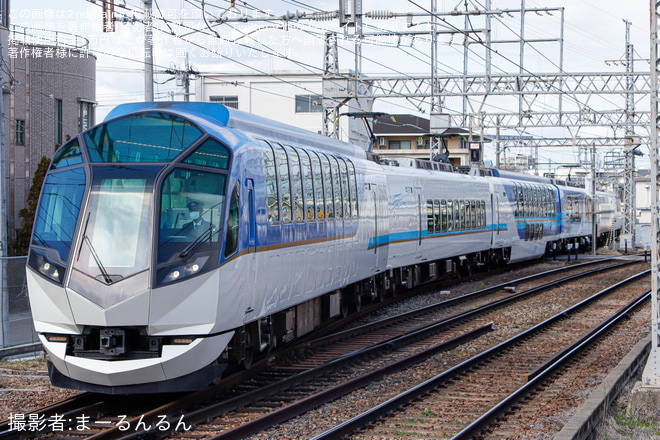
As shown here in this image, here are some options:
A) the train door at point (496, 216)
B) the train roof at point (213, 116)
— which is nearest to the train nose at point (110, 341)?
the train roof at point (213, 116)

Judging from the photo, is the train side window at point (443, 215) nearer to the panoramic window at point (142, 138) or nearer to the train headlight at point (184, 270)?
the panoramic window at point (142, 138)

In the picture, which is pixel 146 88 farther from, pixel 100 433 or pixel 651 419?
pixel 651 419

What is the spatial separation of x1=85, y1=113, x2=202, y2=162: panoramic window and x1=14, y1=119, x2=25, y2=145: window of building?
71.1 ft

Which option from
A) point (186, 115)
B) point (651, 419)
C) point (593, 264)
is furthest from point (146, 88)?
point (593, 264)

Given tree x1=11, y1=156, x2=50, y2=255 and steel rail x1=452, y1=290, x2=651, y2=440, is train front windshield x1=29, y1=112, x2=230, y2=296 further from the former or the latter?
tree x1=11, y1=156, x2=50, y2=255

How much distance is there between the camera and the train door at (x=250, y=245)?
880 centimetres

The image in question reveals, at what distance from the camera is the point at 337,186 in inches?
508

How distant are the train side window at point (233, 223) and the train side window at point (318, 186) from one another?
3.22 meters

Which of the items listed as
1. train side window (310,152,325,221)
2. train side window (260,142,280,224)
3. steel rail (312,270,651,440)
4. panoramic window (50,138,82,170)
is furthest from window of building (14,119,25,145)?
panoramic window (50,138,82,170)

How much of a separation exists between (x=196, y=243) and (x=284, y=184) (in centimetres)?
254

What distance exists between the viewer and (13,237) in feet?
91.5

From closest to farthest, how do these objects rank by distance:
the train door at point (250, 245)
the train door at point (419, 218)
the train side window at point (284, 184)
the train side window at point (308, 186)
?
the train door at point (250, 245), the train side window at point (284, 184), the train side window at point (308, 186), the train door at point (419, 218)

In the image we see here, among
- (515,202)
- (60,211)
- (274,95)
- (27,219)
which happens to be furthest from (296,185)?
(274,95)

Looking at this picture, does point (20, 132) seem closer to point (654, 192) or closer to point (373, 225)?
point (373, 225)
